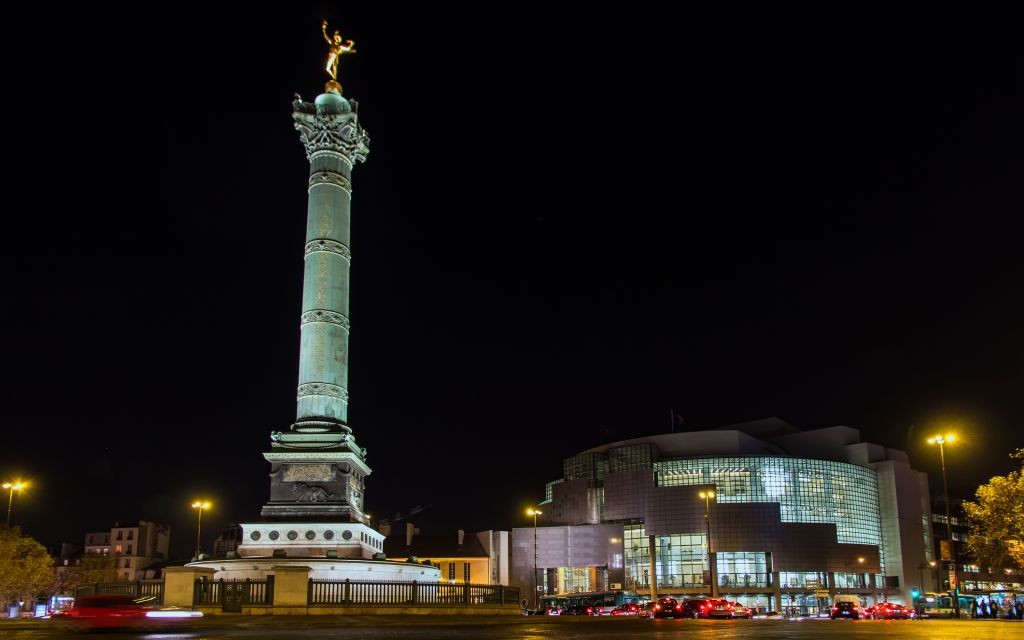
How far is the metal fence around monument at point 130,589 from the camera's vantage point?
29.3 meters

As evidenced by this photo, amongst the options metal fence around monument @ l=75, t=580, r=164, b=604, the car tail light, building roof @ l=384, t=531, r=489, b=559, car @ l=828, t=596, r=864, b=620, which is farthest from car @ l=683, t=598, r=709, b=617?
building roof @ l=384, t=531, r=489, b=559

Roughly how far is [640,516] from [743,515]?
11.6m

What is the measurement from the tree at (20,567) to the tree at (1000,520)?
173 ft

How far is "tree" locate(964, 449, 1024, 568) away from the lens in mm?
43531

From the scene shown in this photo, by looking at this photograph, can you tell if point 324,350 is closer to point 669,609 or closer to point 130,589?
point 130,589

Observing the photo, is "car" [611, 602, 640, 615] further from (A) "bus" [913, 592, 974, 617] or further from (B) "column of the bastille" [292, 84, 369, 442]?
(B) "column of the bastille" [292, 84, 369, 442]

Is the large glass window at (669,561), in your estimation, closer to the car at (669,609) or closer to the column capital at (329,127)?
the car at (669,609)

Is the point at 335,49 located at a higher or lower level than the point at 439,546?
higher

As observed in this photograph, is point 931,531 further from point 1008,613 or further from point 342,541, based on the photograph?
point 342,541

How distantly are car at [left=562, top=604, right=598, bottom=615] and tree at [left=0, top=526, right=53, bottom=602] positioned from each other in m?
33.1

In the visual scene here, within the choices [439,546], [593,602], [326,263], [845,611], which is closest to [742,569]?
[439,546]

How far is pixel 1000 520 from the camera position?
4447 cm

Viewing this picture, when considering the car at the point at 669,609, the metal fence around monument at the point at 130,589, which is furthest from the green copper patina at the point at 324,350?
the car at the point at 669,609

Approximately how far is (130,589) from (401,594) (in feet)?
30.3
